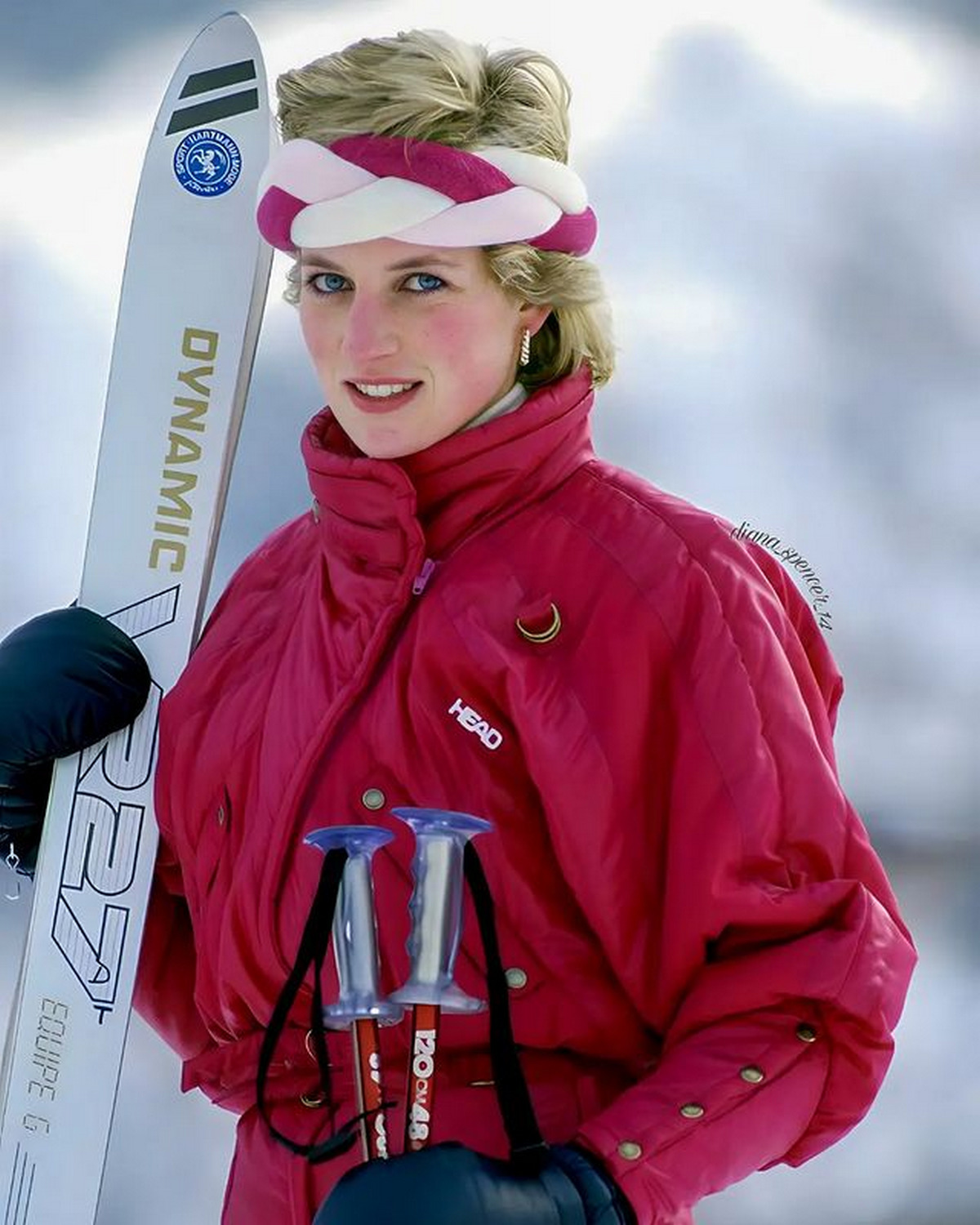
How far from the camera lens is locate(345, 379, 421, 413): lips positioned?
1628mm

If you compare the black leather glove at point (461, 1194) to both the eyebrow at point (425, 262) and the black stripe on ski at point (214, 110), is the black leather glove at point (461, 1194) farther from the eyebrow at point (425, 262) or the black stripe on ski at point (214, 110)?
the black stripe on ski at point (214, 110)

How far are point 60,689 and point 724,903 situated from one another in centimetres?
72

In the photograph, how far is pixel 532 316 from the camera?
1.68 metres

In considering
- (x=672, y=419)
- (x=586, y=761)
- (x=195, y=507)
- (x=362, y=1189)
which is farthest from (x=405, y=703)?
(x=672, y=419)

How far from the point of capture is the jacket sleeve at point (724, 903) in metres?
1.44

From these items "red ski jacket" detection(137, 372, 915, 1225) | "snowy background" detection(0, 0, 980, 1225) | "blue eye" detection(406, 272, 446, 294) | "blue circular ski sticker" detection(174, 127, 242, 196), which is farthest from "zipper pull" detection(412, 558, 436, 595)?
"snowy background" detection(0, 0, 980, 1225)

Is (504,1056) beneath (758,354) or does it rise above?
beneath

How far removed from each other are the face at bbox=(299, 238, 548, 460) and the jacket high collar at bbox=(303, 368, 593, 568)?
1.1 inches

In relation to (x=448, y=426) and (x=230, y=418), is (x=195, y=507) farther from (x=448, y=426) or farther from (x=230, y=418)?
(x=448, y=426)

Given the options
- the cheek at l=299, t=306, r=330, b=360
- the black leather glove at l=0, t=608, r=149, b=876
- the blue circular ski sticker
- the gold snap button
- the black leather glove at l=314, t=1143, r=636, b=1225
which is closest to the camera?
the black leather glove at l=314, t=1143, r=636, b=1225

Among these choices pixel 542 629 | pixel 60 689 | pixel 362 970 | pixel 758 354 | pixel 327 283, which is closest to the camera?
pixel 362 970

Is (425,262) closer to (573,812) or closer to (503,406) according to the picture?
(503,406)

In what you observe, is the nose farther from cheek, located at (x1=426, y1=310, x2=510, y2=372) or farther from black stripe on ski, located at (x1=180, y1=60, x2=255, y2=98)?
black stripe on ski, located at (x1=180, y1=60, x2=255, y2=98)

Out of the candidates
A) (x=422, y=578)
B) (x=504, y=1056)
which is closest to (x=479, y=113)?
(x=422, y=578)
